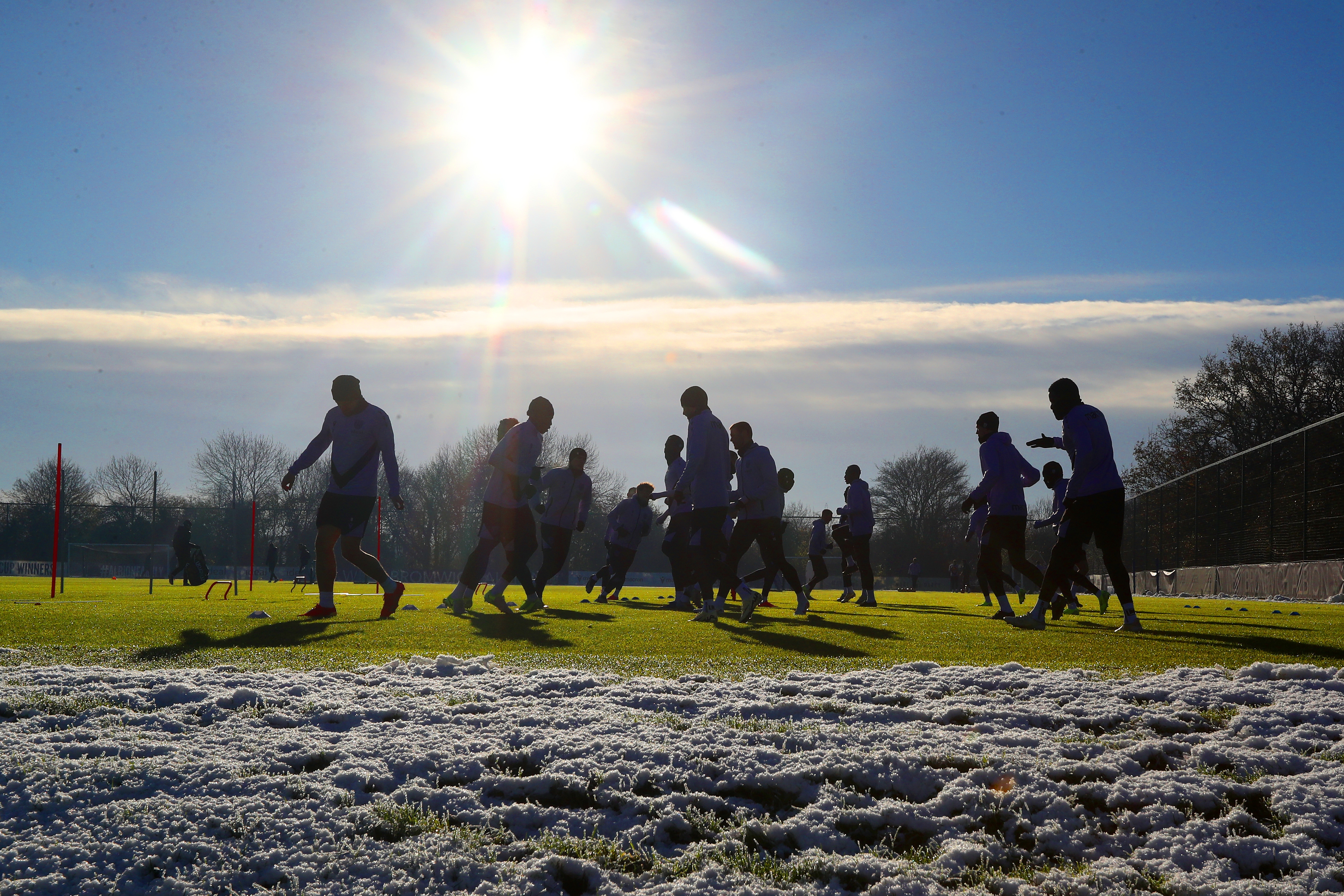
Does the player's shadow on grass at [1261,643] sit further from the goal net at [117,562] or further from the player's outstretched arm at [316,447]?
the goal net at [117,562]

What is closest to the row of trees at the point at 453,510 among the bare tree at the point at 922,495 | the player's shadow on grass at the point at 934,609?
the bare tree at the point at 922,495

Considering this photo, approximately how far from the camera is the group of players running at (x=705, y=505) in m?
7.78

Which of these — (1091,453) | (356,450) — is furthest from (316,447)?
(1091,453)

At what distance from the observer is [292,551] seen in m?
65.3

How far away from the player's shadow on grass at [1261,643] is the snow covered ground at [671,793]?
2.29 meters

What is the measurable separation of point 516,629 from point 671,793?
4856 mm

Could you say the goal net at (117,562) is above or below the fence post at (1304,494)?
below

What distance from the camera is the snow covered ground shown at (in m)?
2.20

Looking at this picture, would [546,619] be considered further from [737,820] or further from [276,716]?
[737,820]

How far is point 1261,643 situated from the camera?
6309 mm

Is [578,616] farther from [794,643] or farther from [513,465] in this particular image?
[794,643]

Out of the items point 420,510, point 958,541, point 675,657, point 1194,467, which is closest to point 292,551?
point 420,510

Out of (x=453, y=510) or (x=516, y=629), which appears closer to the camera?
(x=516, y=629)

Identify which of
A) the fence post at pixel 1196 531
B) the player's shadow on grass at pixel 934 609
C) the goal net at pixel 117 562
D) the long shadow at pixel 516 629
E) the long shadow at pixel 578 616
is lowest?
the goal net at pixel 117 562
